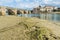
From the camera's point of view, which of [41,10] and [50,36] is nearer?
[50,36]

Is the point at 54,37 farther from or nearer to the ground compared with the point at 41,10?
farther from the ground

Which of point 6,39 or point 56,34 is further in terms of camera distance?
point 56,34

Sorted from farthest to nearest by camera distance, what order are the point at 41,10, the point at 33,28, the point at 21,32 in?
the point at 41,10
the point at 33,28
the point at 21,32

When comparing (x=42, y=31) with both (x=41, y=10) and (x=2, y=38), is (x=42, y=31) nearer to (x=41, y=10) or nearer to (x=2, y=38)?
(x=2, y=38)

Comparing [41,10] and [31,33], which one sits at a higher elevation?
[31,33]

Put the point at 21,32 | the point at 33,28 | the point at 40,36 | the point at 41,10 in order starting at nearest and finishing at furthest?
1. the point at 40,36
2. the point at 21,32
3. the point at 33,28
4. the point at 41,10

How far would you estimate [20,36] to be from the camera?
8.38m

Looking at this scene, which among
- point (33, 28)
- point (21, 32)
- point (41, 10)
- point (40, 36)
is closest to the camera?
point (40, 36)

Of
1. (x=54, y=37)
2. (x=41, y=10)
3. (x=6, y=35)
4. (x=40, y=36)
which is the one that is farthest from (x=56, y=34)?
(x=41, y=10)

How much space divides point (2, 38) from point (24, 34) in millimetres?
1015

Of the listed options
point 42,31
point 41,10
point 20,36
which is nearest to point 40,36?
point 42,31

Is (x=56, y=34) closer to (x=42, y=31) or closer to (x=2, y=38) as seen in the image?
(x=42, y=31)

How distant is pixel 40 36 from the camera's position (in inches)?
323

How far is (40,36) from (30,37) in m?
0.47
